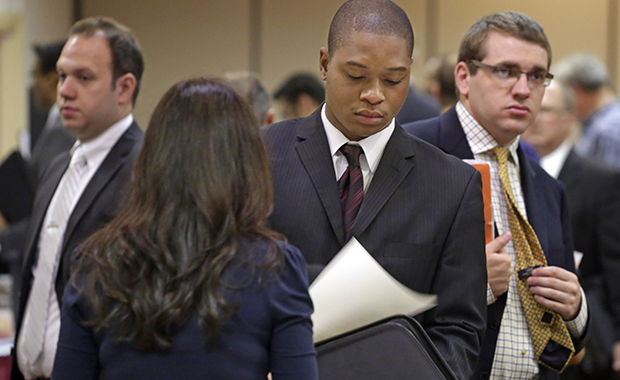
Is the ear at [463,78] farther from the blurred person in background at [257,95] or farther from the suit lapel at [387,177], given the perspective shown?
the blurred person in background at [257,95]

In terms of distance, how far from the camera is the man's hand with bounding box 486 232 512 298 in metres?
1.96

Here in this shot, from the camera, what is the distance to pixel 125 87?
263 cm

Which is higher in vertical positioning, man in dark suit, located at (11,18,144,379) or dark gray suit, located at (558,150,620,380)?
man in dark suit, located at (11,18,144,379)

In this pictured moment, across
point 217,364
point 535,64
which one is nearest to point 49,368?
point 217,364

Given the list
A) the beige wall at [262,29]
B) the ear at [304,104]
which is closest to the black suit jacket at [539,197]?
the ear at [304,104]

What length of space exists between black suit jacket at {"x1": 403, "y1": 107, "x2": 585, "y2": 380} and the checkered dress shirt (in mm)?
26

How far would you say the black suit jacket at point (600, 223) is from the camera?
11.3 feet

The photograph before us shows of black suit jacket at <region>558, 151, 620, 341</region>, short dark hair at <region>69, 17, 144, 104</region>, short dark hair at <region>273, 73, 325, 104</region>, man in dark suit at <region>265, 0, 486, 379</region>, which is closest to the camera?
man in dark suit at <region>265, 0, 486, 379</region>

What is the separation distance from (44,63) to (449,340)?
125 inches

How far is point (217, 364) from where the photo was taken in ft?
4.32

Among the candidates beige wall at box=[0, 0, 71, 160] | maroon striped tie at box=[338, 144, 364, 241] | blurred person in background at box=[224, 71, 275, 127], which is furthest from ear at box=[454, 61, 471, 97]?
beige wall at box=[0, 0, 71, 160]

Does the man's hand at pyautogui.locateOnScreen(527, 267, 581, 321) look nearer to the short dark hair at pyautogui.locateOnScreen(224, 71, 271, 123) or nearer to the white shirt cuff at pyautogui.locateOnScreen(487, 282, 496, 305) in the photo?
the white shirt cuff at pyautogui.locateOnScreen(487, 282, 496, 305)

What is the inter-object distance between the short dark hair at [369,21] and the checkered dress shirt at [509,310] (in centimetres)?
53

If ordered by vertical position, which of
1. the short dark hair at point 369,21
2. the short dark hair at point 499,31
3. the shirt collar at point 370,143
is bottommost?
the shirt collar at point 370,143
